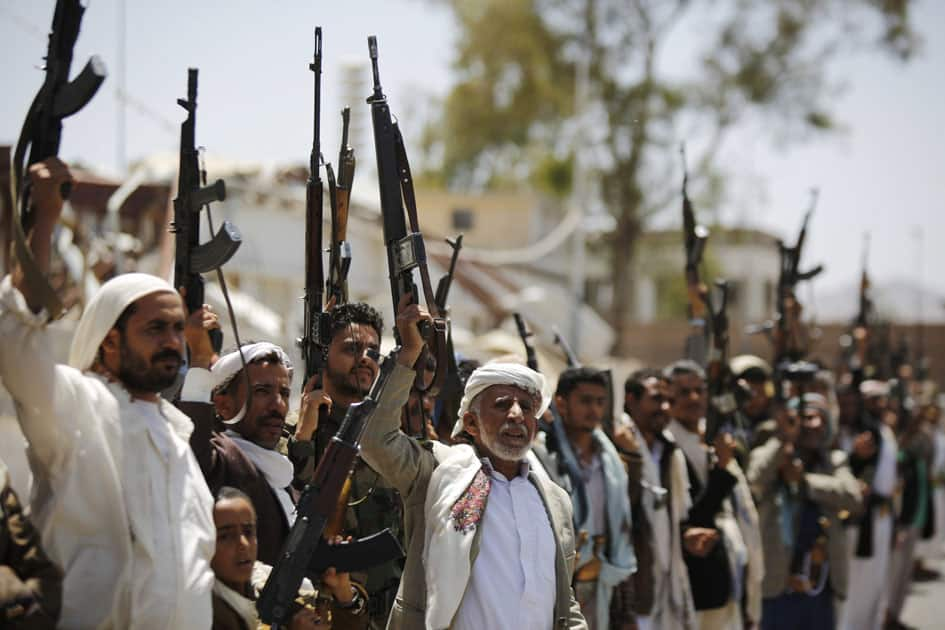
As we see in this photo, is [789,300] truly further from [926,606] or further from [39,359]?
[39,359]

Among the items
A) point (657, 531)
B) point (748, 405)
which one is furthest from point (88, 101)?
point (748, 405)

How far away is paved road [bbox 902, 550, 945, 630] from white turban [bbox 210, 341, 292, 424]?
8847mm

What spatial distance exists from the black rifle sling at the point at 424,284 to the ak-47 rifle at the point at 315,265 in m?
0.35

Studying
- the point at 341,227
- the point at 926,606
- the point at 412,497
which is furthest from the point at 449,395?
the point at 926,606

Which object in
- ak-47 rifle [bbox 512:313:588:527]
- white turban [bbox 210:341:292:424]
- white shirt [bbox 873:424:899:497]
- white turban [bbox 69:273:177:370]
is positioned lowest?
white shirt [bbox 873:424:899:497]

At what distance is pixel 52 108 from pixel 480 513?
6.54 ft

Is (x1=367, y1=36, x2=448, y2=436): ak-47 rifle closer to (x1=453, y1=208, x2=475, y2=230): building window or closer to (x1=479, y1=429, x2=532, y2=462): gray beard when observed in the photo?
(x1=479, y1=429, x2=532, y2=462): gray beard

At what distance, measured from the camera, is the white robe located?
3.26 meters

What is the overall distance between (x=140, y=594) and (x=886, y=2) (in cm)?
2975

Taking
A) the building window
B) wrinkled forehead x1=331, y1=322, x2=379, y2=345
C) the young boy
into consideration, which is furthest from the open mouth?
the building window

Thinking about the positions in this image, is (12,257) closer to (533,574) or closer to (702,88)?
(533,574)

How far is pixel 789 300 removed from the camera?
10172 millimetres

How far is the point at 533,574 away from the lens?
4602 millimetres

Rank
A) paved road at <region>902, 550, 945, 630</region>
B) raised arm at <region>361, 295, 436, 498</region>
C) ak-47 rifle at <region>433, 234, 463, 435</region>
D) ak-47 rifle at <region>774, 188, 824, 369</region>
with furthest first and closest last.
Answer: paved road at <region>902, 550, 945, 630</region>
ak-47 rifle at <region>774, 188, 824, 369</region>
ak-47 rifle at <region>433, 234, 463, 435</region>
raised arm at <region>361, 295, 436, 498</region>
